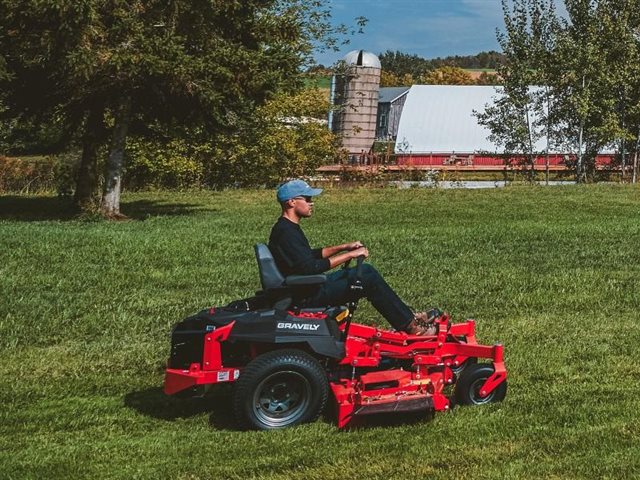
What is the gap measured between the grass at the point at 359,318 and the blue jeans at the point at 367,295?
83 cm

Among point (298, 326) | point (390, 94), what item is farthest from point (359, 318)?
point (390, 94)

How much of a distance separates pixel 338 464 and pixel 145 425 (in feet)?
5.76

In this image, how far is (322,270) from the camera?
705cm

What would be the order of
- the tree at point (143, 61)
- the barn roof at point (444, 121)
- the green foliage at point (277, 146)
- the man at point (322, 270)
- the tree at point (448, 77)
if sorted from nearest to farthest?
the man at point (322, 270), the tree at point (143, 61), the green foliage at point (277, 146), the barn roof at point (444, 121), the tree at point (448, 77)

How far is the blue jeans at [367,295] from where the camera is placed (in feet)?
23.7

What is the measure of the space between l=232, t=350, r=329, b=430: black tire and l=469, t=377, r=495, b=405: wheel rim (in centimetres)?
118

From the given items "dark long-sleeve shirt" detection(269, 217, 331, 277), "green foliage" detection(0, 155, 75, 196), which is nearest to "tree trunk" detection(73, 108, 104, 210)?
"green foliage" detection(0, 155, 75, 196)

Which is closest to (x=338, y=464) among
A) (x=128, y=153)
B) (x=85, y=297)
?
(x=85, y=297)

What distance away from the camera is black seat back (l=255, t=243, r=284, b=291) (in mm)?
7051

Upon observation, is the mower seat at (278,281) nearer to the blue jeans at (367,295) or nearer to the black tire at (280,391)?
the blue jeans at (367,295)

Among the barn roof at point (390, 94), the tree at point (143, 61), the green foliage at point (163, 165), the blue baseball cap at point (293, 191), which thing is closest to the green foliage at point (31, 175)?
the green foliage at point (163, 165)

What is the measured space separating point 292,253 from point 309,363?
0.86 metres

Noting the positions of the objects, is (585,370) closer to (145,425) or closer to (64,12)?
(145,425)

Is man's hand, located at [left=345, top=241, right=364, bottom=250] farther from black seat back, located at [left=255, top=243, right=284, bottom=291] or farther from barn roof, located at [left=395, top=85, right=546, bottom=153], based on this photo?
barn roof, located at [left=395, top=85, right=546, bottom=153]
